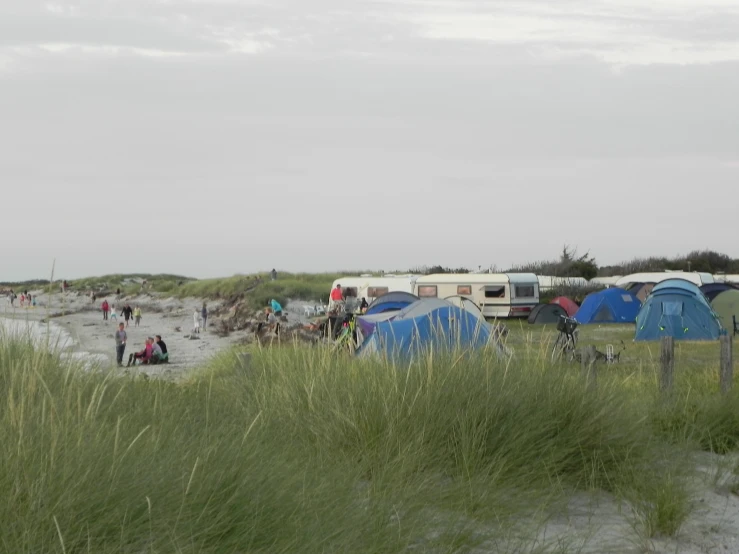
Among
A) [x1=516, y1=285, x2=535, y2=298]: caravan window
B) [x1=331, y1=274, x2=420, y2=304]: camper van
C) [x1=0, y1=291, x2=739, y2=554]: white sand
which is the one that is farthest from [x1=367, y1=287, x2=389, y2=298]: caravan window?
[x1=0, y1=291, x2=739, y2=554]: white sand

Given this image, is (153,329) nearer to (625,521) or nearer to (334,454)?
(334,454)

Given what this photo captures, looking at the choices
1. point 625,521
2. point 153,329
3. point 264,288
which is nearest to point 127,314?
point 153,329

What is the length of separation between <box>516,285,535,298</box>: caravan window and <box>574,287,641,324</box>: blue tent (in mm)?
3909

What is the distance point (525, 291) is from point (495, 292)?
145 centimetres

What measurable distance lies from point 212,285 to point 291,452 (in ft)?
210

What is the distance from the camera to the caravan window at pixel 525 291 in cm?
3747

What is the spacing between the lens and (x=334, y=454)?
620 cm

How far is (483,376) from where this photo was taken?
7020mm

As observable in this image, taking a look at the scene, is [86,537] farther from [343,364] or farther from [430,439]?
[343,364]

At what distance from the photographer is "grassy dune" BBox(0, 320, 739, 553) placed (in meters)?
3.83

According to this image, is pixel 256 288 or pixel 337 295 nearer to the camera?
pixel 337 295

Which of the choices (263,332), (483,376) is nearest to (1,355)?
(483,376)

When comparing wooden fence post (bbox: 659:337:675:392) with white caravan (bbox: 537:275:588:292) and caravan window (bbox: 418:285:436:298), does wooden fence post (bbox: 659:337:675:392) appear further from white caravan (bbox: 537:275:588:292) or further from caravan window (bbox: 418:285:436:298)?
white caravan (bbox: 537:275:588:292)

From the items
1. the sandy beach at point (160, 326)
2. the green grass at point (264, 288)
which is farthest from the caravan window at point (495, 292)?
the green grass at point (264, 288)
